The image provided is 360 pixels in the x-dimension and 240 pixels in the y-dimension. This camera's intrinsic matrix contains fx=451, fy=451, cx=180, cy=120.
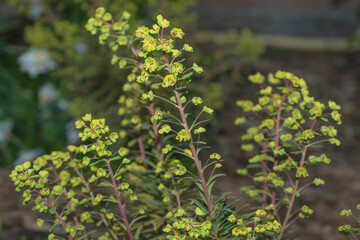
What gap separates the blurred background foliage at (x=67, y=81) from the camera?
9.34 feet

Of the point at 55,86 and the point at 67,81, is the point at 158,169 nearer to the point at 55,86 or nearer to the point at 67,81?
the point at 67,81

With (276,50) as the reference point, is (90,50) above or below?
below

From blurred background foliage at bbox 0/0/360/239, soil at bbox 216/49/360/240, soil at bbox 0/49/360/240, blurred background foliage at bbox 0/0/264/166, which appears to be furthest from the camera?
blurred background foliage at bbox 0/0/264/166

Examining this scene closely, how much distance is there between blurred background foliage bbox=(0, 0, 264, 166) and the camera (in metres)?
2.85

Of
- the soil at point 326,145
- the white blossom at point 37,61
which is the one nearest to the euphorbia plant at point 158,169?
the soil at point 326,145

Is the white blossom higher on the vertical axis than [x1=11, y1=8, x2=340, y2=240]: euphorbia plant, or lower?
higher

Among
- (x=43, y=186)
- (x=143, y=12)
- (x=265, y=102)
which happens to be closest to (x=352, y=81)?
(x=143, y=12)

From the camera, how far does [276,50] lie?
466 centimetres

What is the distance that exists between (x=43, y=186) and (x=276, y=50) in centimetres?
389

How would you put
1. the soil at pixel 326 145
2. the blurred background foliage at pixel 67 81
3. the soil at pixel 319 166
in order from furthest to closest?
1. the blurred background foliage at pixel 67 81
2. the soil at pixel 326 145
3. the soil at pixel 319 166

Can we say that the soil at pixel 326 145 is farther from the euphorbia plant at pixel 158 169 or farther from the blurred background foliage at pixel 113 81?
the euphorbia plant at pixel 158 169

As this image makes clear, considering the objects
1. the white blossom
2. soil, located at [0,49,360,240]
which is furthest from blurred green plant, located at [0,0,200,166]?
soil, located at [0,49,360,240]

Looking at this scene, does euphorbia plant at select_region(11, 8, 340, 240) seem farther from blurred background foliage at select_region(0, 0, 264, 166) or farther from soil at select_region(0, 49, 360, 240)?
blurred background foliage at select_region(0, 0, 264, 166)

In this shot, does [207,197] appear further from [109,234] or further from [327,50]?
[327,50]
